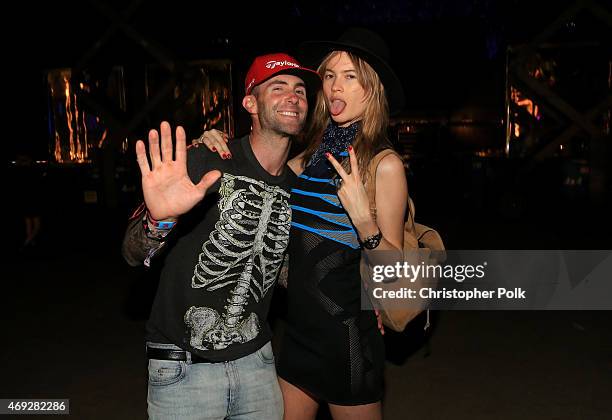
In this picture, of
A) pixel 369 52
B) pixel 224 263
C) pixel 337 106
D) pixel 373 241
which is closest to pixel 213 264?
pixel 224 263

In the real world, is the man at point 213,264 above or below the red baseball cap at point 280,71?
below

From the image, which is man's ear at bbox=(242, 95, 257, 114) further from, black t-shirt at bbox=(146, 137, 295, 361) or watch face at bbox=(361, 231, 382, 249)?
watch face at bbox=(361, 231, 382, 249)

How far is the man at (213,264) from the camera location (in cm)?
219

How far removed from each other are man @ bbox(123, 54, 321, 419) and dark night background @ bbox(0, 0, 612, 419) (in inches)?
29.5

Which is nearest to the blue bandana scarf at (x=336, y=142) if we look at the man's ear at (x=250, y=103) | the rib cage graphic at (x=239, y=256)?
the rib cage graphic at (x=239, y=256)

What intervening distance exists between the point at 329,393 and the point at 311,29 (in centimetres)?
1571

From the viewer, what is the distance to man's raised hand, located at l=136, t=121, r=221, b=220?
212 cm

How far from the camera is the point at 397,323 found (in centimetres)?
235

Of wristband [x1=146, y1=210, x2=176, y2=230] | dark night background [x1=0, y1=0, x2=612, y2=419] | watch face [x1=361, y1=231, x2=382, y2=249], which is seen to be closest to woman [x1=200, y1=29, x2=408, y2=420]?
watch face [x1=361, y1=231, x2=382, y2=249]

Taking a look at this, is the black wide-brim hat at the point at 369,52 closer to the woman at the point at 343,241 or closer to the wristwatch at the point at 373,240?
the woman at the point at 343,241

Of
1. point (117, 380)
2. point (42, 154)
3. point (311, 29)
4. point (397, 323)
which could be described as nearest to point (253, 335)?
point (397, 323)

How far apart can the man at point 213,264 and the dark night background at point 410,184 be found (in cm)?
75

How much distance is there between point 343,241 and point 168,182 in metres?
0.79

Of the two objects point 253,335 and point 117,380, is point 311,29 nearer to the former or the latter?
A: point 117,380
